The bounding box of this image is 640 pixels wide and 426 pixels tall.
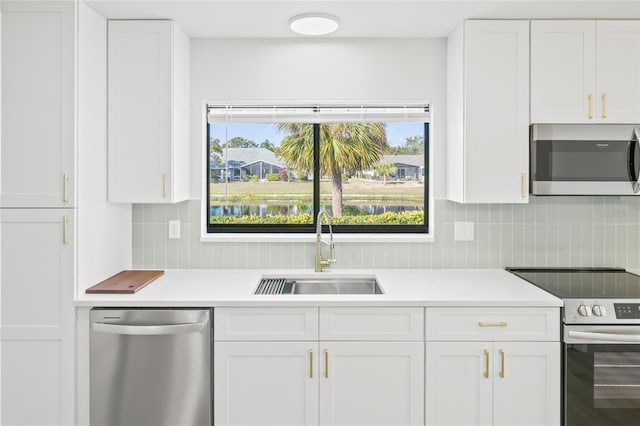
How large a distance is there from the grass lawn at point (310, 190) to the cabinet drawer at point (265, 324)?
100cm

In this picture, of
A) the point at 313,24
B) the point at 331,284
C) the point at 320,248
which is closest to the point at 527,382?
the point at 331,284

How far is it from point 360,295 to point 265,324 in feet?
1.49

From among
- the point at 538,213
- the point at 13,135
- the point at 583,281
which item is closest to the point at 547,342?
the point at 583,281

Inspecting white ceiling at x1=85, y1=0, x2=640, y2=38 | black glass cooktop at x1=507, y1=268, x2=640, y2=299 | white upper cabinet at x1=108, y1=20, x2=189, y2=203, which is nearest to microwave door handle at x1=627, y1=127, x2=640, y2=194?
black glass cooktop at x1=507, y1=268, x2=640, y2=299

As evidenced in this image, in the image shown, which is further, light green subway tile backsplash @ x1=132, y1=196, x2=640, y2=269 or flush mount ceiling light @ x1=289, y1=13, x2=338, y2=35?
light green subway tile backsplash @ x1=132, y1=196, x2=640, y2=269

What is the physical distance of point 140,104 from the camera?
2.48m

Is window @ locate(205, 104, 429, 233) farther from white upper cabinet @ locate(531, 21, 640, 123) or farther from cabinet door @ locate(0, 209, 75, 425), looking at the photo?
cabinet door @ locate(0, 209, 75, 425)

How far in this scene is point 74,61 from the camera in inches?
85.2

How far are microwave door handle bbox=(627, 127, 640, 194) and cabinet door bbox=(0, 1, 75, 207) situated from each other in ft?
8.79

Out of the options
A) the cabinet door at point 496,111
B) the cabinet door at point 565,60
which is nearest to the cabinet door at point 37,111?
the cabinet door at point 496,111

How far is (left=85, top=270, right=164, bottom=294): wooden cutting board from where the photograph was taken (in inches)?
88.5

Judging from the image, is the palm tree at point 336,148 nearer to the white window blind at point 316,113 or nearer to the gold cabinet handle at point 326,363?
the white window blind at point 316,113

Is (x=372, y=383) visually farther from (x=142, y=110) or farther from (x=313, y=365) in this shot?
(x=142, y=110)

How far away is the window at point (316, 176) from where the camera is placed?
2.97 m
